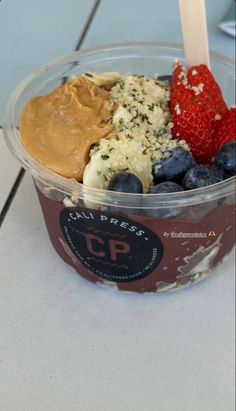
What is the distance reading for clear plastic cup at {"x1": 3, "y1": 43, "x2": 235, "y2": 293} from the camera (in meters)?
0.54

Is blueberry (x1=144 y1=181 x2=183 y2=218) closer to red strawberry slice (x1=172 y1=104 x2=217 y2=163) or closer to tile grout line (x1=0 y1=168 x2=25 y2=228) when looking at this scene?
red strawberry slice (x1=172 y1=104 x2=217 y2=163)

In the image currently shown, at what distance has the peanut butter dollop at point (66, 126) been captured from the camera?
0.57m

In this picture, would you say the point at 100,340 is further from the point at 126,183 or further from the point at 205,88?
the point at 205,88

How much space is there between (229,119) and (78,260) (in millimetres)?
223

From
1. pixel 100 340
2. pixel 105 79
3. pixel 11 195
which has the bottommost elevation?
pixel 100 340

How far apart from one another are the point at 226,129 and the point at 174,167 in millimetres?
82

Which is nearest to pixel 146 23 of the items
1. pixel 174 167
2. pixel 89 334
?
pixel 174 167

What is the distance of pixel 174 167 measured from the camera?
0.57 m

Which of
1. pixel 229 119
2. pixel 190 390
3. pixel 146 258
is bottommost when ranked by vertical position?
pixel 190 390

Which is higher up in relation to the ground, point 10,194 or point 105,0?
point 105,0

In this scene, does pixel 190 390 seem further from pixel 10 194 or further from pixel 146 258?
pixel 10 194

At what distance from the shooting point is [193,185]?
547 millimetres

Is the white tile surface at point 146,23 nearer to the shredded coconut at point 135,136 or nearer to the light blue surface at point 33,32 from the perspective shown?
the light blue surface at point 33,32

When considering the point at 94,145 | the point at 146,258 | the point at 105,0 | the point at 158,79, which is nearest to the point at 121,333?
the point at 146,258
